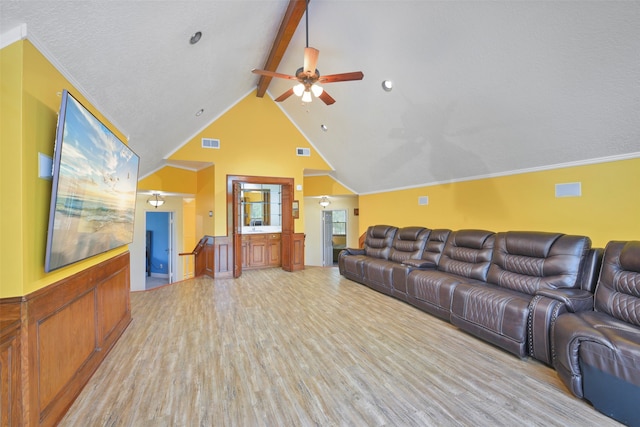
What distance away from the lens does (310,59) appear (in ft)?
10.6

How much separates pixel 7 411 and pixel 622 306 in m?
4.16

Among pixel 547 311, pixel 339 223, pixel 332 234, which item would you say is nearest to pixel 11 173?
pixel 547 311

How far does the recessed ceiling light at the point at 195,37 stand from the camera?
3006mm

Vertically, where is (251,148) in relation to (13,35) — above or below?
above

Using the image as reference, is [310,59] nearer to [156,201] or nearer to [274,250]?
[274,250]

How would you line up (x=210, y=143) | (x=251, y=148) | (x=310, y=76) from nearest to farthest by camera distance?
(x=310, y=76), (x=210, y=143), (x=251, y=148)

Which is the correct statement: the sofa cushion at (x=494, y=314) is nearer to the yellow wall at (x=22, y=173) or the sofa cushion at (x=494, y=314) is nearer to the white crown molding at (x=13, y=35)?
the yellow wall at (x=22, y=173)

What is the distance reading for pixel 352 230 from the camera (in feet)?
30.2

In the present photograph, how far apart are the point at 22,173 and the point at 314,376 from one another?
2440mm

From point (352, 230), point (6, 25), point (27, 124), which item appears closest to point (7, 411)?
point (27, 124)

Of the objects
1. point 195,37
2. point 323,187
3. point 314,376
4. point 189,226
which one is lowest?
point 314,376

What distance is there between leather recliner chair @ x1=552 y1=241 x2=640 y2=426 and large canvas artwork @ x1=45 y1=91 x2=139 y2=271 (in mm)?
3638

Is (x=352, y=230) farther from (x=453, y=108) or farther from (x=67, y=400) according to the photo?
(x=67, y=400)

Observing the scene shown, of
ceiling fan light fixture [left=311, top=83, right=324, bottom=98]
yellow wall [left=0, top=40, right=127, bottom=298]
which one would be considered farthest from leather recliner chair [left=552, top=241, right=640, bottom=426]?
yellow wall [left=0, top=40, right=127, bottom=298]
